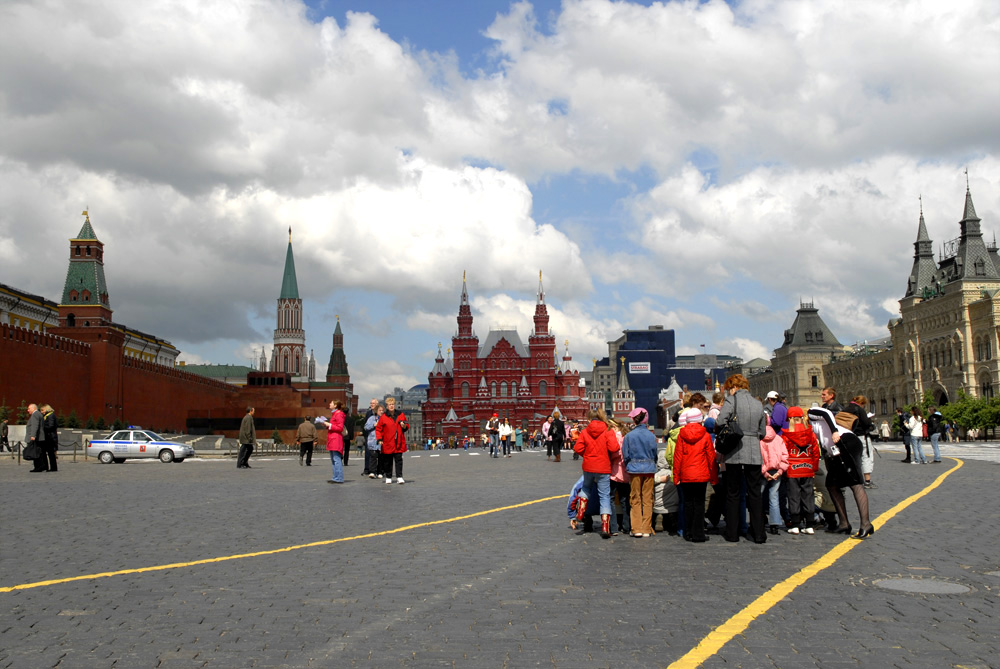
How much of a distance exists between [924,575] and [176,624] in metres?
5.89

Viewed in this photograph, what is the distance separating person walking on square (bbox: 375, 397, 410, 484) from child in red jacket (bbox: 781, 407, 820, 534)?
9298 millimetres

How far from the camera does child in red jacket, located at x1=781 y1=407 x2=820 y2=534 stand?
10.6 meters

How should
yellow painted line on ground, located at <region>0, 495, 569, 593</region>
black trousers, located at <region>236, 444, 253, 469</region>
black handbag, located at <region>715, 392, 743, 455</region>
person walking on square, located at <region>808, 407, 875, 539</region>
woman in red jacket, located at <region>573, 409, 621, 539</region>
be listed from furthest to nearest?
black trousers, located at <region>236, 444, 253, 469</region> < woman in red jacket, located at <region>573, 409, 621, 539</region> < person walking on square, located at <region>808, 407, 875, 539</region> < black handbag, located at <region>715, 392, 743, 455</region> < yellow painted line on ground, located at <region>0, 495, 569, 593</region>

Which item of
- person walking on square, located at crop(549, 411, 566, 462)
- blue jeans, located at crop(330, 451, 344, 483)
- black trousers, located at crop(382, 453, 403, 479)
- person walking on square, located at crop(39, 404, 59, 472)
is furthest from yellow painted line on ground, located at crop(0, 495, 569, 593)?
person walking on square, located at crop(549, 411, 566, 462)

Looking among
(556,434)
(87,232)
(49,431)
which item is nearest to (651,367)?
(87,232)

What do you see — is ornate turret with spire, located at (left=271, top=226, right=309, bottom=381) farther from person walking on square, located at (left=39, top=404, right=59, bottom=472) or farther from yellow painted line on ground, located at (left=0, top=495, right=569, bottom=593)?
yellow painted line on ground, located at (left=0, top=495, right=569, bottom=593)

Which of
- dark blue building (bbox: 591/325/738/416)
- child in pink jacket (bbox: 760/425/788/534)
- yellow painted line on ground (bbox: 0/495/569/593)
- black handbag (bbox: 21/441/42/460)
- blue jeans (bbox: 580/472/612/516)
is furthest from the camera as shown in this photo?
dark blue building (bbox: 591/325/738/416)

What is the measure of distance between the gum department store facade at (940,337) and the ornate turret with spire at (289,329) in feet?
309

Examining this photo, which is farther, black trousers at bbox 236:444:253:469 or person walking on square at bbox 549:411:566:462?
person walking on square at bbox 549:411:566:462

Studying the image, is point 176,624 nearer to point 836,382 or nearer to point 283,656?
point 283,656

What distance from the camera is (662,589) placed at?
733cm

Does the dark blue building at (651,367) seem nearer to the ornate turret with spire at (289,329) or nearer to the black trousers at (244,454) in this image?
the ornate turret with spire at (289,329)

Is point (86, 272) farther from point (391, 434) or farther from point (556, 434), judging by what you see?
point (391, 434)

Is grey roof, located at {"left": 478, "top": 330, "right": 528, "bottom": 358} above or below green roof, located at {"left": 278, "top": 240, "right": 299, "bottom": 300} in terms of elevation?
below
